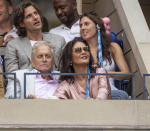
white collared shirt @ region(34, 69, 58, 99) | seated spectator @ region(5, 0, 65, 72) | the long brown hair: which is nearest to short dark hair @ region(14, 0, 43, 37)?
seated spectator @ region(5, 0, 65, 72)

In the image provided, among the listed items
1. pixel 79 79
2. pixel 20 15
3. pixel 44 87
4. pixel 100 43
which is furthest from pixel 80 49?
pixel 20 15

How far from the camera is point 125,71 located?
76.4 feet

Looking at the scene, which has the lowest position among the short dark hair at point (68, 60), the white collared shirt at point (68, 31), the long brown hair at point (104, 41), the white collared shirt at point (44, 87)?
the white collared shirt at point (44, 87)

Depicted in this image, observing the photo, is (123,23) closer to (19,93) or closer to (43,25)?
(43,25)

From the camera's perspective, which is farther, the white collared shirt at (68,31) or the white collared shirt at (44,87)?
the white collared shirt at (68,31)

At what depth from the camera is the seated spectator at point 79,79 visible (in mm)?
22453

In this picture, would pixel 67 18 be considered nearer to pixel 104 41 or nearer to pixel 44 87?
pixel 104 41

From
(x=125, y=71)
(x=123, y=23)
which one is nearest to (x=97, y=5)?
(x=123, y=23)

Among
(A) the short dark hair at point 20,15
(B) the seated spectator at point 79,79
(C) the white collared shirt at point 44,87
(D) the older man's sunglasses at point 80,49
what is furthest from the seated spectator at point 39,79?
(A) the short dark hair at point 20,15

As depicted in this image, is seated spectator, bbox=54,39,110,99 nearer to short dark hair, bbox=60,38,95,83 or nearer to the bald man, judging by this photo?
short dark hair, bbox=60,38,95,83

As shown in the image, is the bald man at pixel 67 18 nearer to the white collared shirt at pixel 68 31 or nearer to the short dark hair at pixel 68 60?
the white collared shirt at pixel 68 31

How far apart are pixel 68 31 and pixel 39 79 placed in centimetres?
187

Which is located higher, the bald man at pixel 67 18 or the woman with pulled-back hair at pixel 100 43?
the bald man at pixel 67 18

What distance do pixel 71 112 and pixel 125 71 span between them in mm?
1413
